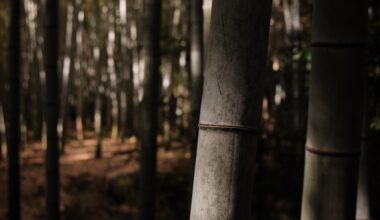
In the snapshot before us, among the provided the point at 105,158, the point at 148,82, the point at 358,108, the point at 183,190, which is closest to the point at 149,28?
the point at 148,82

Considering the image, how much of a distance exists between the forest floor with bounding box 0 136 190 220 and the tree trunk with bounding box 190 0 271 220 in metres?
5.30

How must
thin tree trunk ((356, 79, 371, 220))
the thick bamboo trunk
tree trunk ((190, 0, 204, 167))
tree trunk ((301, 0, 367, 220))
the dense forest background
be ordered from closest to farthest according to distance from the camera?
tree trunk ((301, 0, 367, 220)), thin tree trunk ((356, 79, 371, 220)), tree trunk ((190, 0, 204, 167)), the thick bamboo trunk, the dense forest background

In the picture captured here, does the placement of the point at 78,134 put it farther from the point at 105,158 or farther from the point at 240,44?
the point at 240,44

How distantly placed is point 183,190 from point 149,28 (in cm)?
452

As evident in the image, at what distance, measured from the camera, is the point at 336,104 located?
1.05 meters

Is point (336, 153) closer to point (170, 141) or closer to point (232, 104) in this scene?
point (232, 104)

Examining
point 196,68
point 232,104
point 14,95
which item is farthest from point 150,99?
point 232,104

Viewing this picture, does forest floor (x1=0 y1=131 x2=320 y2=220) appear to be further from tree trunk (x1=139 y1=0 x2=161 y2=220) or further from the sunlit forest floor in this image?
tree trunk (x1=139 y1=0 x2=161 y2=220)

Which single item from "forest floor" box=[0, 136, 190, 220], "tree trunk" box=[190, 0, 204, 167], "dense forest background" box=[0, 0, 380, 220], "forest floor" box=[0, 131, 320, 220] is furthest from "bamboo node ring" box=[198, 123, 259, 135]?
"forest floor" box=[0, 136, 190, 220]

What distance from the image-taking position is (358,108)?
3.45 feet

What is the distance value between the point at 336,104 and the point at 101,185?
22.6 ft

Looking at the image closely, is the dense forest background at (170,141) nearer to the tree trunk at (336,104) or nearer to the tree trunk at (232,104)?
the tree trunk at (336,104)

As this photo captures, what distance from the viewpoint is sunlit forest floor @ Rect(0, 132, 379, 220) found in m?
5.88

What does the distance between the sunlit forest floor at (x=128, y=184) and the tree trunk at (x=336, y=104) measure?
4336 mm
